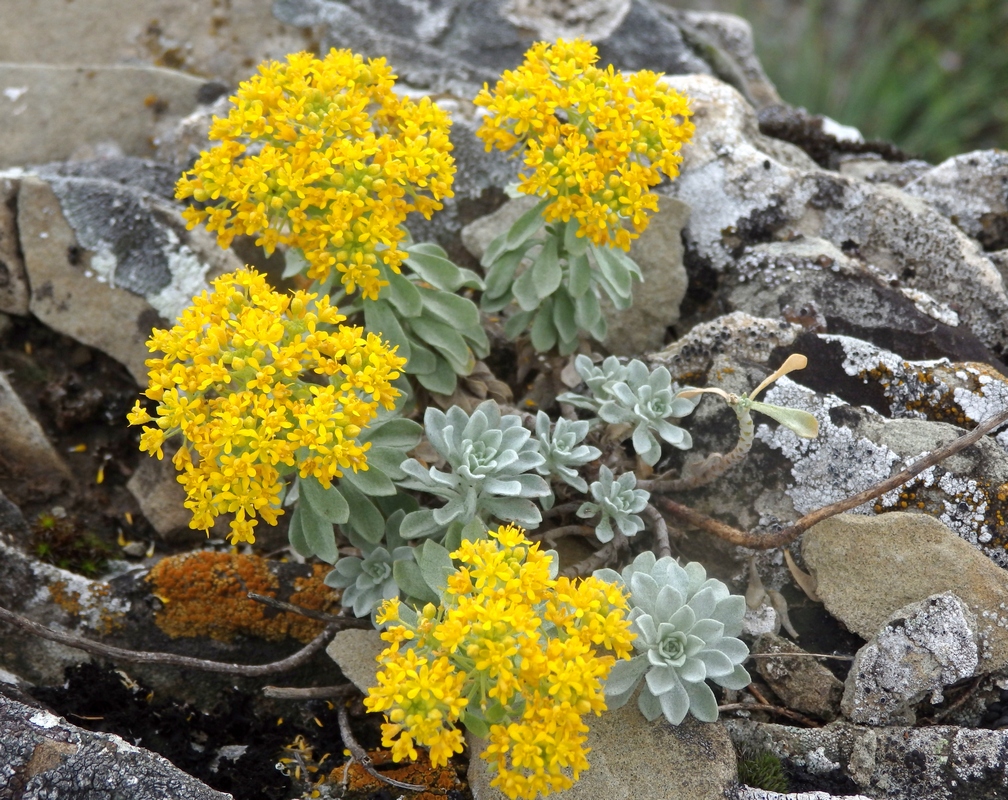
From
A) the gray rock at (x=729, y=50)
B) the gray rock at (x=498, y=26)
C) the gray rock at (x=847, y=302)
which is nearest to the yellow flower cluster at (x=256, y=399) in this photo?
the gray rock at (x=847, y=302)

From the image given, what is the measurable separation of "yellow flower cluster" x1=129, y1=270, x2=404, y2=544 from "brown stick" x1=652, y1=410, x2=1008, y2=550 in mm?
1239

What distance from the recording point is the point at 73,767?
2330mm

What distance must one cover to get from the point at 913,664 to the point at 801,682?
13.9 inches

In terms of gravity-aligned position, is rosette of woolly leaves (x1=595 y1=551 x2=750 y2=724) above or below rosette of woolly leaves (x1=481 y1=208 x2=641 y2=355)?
below

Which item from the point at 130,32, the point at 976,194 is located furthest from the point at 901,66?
the point at 130,32

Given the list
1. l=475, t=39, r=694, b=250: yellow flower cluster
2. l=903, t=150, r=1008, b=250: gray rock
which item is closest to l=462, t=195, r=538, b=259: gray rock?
l=475, t=39, r=694, b=250: yellow flower cluster

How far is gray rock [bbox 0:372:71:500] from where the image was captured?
368 centimetres

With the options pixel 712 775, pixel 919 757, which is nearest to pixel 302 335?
pixel 712 775

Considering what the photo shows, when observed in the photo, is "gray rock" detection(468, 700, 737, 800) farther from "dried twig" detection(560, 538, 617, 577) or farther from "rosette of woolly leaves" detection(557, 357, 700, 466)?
"rosette of woolly leaves" detection(557, 357, 700, 466)

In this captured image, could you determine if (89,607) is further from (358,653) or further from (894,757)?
(894,757)

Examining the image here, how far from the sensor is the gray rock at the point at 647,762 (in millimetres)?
2646

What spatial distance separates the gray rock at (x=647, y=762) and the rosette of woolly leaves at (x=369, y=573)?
0.59m

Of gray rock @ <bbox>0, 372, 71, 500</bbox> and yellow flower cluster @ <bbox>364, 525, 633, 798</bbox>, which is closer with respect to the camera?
yellow flower cluster @ <bbox>364, 525, 633, 798</bbox>

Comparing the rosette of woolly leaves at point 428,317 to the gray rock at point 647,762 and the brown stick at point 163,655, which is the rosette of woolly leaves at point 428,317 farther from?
the gray rock at point 647,762
